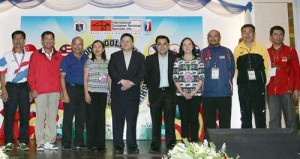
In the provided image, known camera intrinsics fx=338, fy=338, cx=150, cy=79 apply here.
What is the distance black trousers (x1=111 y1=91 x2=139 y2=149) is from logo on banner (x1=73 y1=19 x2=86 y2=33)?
6.02 feet

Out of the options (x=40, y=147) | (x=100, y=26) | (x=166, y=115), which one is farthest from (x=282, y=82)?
(x=40, y=147)

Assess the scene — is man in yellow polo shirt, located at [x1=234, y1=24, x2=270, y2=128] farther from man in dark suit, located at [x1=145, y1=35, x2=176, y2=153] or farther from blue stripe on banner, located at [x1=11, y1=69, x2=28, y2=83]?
blue stripe on banner, located at [x1=11, y1=69, x2=28, y2=83]

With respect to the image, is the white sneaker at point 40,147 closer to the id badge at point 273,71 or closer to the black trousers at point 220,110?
the black trousers at point 220,110

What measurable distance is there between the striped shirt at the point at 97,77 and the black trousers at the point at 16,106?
0.94 meters

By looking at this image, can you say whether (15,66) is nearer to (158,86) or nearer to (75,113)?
(75,113)

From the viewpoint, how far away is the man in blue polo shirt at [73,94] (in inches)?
161

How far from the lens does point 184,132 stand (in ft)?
13.0

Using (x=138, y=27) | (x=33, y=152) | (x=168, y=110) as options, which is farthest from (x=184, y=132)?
(x=138, y=27)

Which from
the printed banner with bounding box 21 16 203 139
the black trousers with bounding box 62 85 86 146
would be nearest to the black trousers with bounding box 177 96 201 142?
the black trousers with bounding box 62 85 86 146

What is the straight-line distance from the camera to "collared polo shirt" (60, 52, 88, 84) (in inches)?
163

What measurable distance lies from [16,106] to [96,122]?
1.17 m

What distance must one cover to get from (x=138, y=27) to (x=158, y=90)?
1.71 m

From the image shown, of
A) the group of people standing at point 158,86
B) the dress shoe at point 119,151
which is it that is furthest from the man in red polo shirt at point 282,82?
the dress shoe at point 119,151

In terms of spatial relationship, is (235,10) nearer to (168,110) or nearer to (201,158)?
(168,110)
